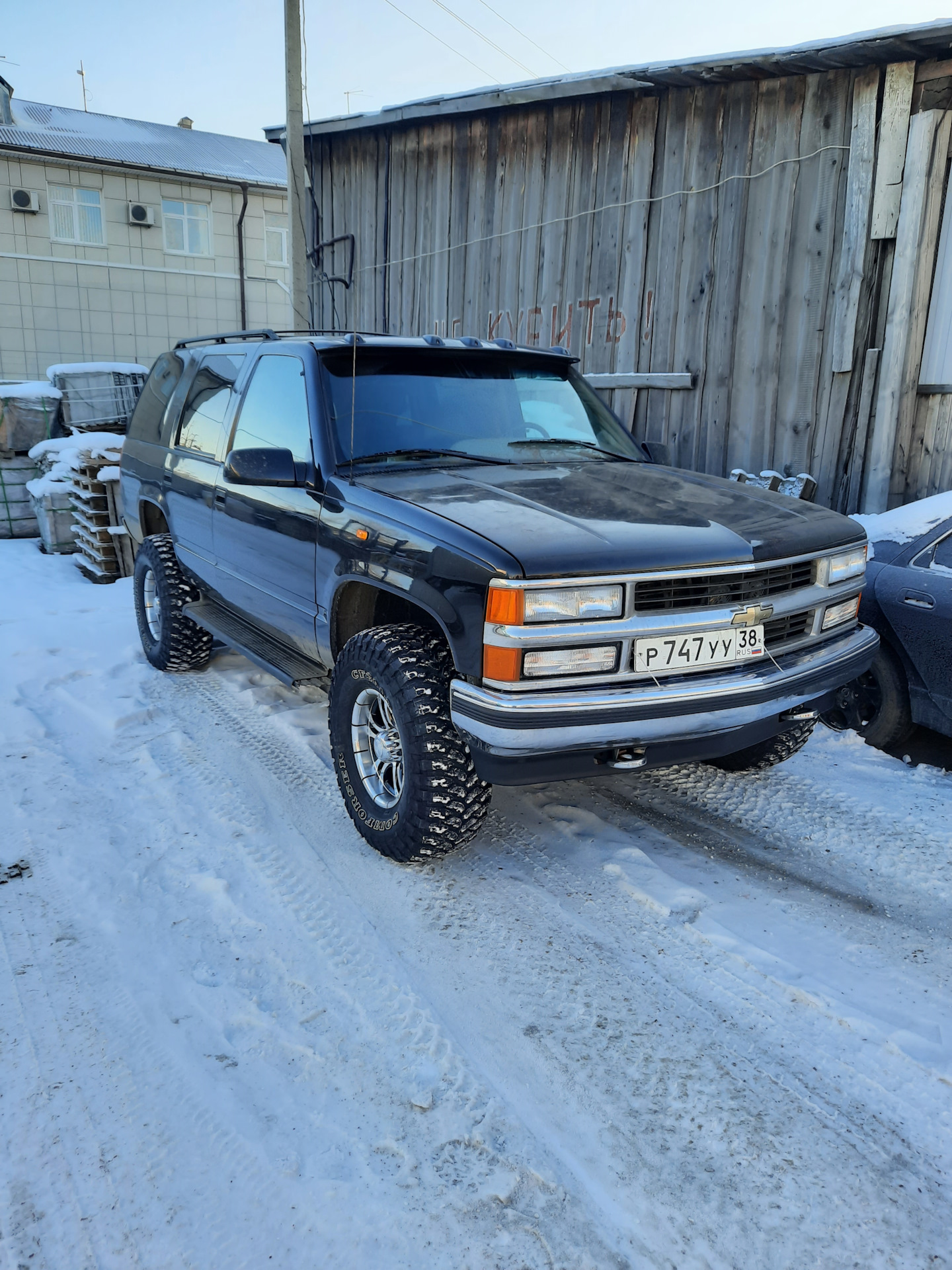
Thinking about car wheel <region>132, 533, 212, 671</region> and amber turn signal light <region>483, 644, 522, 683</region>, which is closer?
amber turn signal light <region>483, 644, 522, 683</region>

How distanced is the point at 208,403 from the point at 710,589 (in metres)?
3.26

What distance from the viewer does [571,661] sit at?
8.95 feet

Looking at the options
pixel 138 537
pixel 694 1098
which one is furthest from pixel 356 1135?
pixel 138 537

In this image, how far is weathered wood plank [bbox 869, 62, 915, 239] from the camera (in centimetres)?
581

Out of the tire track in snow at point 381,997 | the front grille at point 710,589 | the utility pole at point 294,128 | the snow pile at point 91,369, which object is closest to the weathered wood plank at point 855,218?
the front grille at point 710,589

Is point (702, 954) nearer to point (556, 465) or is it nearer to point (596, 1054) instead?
point (596, 1054)

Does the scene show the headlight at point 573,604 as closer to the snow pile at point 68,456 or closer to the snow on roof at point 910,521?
the snow on roof at point 910,521

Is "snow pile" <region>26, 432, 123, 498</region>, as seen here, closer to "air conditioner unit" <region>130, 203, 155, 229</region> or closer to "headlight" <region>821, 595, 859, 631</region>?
"headlight" <region>821, 595, 859, 631</region>

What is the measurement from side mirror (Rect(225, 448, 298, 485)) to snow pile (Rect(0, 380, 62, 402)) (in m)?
8.92

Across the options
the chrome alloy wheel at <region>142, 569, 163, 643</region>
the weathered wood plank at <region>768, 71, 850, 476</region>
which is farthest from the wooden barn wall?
the chrome alloy wheel at <region>142, 569, 163, 643</region>

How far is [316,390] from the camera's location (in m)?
3.73

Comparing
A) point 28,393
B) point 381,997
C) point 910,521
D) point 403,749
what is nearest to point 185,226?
point 28,393

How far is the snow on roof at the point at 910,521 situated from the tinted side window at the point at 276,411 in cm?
282

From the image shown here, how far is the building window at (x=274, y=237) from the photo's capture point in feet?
77.0
